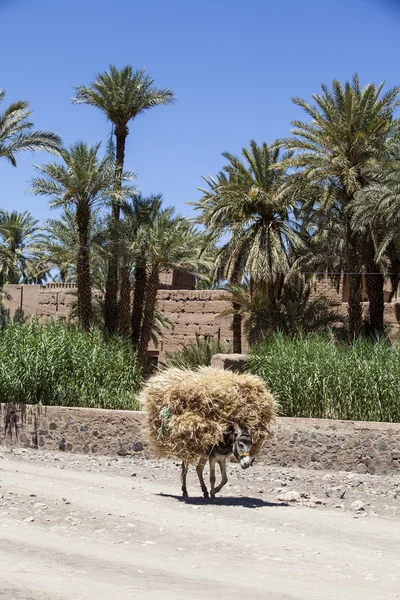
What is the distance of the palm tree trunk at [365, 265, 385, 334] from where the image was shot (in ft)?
97.9

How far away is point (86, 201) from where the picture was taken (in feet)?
85.9

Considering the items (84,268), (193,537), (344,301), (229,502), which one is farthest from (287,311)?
(193,537)

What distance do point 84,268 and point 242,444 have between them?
17.6 metres

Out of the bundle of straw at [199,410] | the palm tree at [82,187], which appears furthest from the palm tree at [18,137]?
the bundle of straw at [199,410]

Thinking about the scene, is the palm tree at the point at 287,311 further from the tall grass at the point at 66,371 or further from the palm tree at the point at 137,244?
the tall grass at the point at 66,371

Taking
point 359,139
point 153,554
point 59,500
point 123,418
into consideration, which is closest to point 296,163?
point 359,139

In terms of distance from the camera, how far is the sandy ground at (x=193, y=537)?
6.60 m

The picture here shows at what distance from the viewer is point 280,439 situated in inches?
598

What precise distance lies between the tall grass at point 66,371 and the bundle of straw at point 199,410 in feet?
23.7

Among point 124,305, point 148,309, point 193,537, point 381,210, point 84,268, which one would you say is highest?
point 381,210

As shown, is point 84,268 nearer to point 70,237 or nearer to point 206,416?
point 70,237

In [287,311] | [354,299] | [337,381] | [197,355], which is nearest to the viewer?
[337,381]

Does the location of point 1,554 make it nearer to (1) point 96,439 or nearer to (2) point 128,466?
(2) point 128,466

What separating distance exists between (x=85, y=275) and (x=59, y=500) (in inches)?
678
